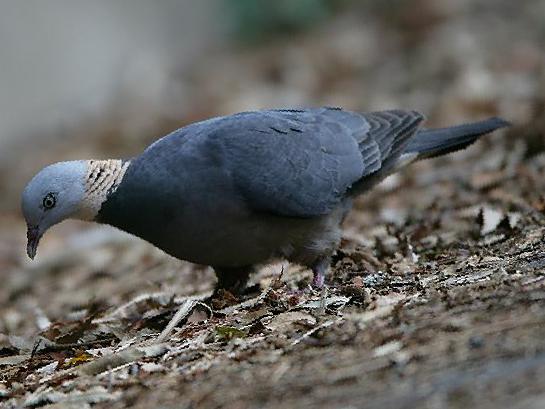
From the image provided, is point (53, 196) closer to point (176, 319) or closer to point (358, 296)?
point (176, 319)

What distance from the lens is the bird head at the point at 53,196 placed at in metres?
4.78

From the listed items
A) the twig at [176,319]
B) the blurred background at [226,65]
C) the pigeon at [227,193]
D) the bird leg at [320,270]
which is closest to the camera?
the twig at [176,319]

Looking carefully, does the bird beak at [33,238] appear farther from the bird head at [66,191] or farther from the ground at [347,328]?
the ground at [347,328]

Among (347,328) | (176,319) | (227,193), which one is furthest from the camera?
(227,193)

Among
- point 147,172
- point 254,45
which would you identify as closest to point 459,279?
point 147,172

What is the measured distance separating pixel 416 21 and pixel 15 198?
5252 mm

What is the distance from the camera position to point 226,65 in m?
13.7

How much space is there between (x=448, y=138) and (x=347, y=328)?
225 centimetres

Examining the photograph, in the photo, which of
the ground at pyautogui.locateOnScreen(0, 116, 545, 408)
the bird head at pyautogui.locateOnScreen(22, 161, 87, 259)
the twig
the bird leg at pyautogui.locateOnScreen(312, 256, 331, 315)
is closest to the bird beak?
the bird head at pyautogui.locateOnScreen(22, 161, 87, 259)

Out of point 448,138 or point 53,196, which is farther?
point 448,138

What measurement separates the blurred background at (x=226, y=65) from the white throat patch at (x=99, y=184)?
373 centimetres

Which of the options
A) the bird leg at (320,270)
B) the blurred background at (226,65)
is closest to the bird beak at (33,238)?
the bird leg at (320,270)

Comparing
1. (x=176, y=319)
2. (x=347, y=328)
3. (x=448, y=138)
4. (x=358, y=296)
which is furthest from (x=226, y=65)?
(x=347, y=328)

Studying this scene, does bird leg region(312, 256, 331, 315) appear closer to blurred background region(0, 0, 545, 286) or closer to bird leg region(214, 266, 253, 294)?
bird leg region(214, 266, 253, 294)
